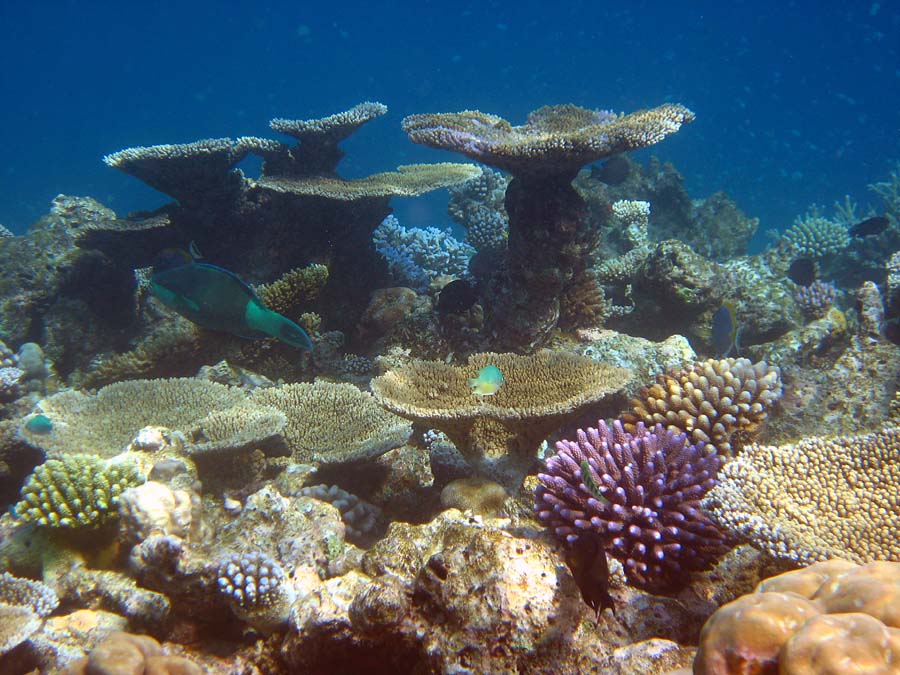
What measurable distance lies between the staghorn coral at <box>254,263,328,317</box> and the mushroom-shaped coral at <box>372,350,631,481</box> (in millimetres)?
2991

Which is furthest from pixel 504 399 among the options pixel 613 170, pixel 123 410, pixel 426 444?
pixel 613 170

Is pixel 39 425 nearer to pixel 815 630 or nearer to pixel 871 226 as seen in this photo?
pixel 815 630

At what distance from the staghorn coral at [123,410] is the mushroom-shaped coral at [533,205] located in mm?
2988

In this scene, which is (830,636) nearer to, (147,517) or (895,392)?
(147,517)

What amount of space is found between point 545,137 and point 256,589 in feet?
14.8

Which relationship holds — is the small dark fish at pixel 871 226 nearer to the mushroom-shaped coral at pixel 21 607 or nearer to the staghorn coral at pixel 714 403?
the staghorn coral at pixel 714 403

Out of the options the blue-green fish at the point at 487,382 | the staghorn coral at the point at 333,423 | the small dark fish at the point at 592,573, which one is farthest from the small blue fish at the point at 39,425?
the small dark fish at the point at 592,573

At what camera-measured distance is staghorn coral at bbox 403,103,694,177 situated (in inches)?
180

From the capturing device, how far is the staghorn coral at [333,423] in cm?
403

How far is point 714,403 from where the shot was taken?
3.70 m

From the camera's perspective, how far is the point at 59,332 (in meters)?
7.49

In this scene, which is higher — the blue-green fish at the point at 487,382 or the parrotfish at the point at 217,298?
the parrotfish at the point at 217,298

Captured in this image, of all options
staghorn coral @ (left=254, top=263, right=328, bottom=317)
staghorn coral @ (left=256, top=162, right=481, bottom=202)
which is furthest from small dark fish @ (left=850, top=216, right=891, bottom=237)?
staghorn coral @ (left=254, top=263, right=328, bottom=317)

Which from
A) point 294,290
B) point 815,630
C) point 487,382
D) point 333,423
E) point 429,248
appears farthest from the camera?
point 429,248
